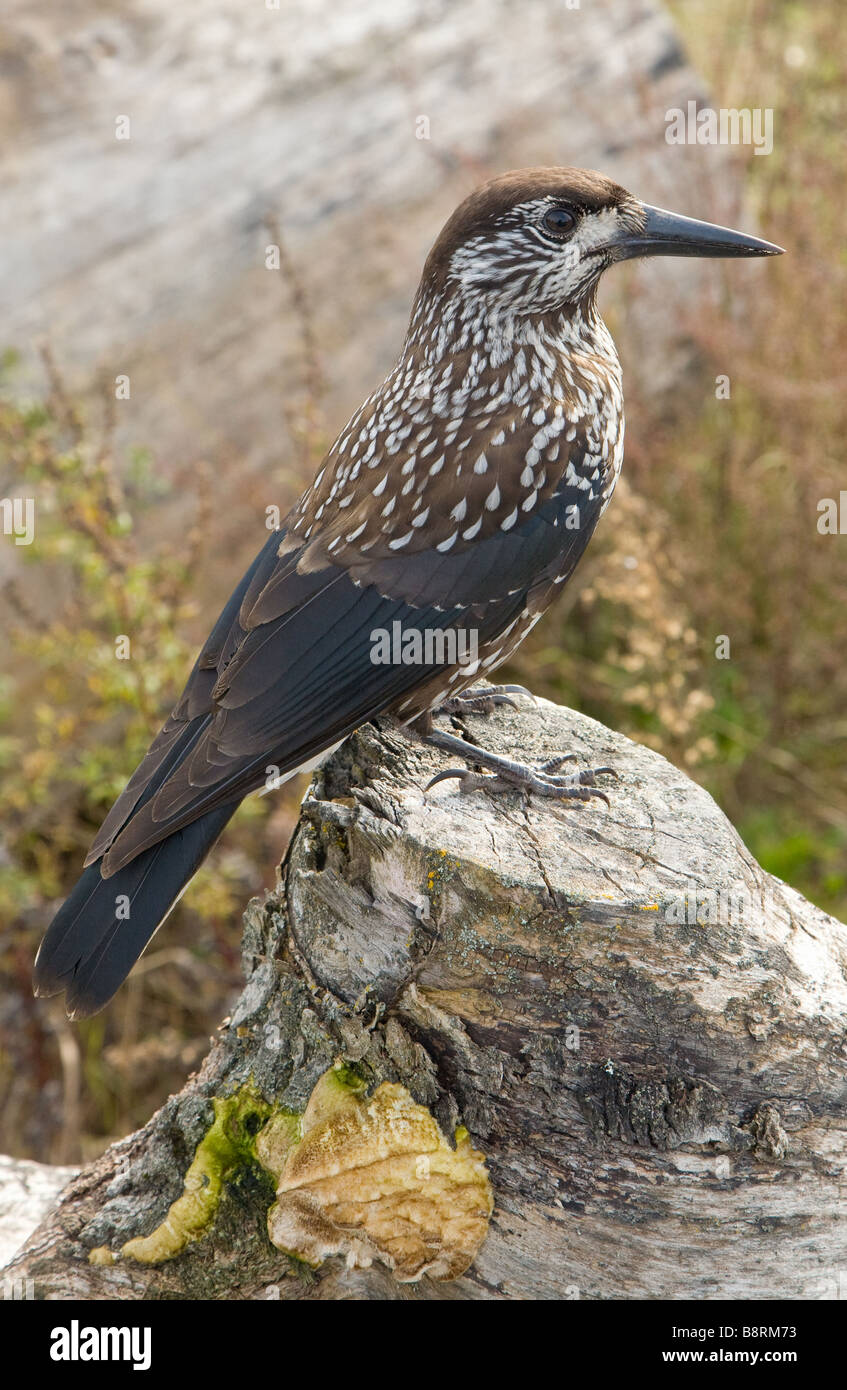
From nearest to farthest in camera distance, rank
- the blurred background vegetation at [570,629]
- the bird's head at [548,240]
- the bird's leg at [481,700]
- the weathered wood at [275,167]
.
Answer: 1. the bird's head at [548,240]
2. the bird's leg at [481,700]
3. the blurred background vegetation at [570,629]
4. the weathered wood at [275,167]

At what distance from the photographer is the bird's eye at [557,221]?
9.56 feet

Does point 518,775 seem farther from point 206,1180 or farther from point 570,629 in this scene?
point 570,629

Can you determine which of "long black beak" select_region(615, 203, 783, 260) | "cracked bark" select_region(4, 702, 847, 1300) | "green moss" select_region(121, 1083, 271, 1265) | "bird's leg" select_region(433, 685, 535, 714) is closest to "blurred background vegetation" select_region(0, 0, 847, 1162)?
"bird's leg" select_region(433, 685, 535, 714)

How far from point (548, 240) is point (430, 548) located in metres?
0.75

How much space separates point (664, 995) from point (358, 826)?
1.91ft

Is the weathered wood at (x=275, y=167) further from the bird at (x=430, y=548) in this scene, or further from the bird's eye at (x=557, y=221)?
the bird's eye at (x=557, y=221)

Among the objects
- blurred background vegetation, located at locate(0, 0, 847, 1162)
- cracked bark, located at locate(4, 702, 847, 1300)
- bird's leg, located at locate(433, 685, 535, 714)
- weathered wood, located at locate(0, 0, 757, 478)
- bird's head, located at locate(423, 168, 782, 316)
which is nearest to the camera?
cracked bark, located at locate(4, 702, 847, 1300)

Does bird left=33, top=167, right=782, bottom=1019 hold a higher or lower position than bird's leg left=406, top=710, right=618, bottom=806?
higher

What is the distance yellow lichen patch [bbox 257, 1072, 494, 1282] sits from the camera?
2.20 meters

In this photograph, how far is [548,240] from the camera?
2928 mm

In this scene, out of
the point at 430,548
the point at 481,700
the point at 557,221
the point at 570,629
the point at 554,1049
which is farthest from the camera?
the point at 570,629

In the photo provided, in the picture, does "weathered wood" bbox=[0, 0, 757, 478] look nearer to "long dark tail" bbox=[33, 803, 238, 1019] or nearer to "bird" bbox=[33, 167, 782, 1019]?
"bird" bbox=[33, 167, 782, 1019]

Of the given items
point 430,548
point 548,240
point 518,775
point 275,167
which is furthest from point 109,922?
point 275,167

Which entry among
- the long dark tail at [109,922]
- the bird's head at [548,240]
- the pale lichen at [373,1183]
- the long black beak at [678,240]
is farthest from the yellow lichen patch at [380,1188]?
the long black beak at [678,240]
